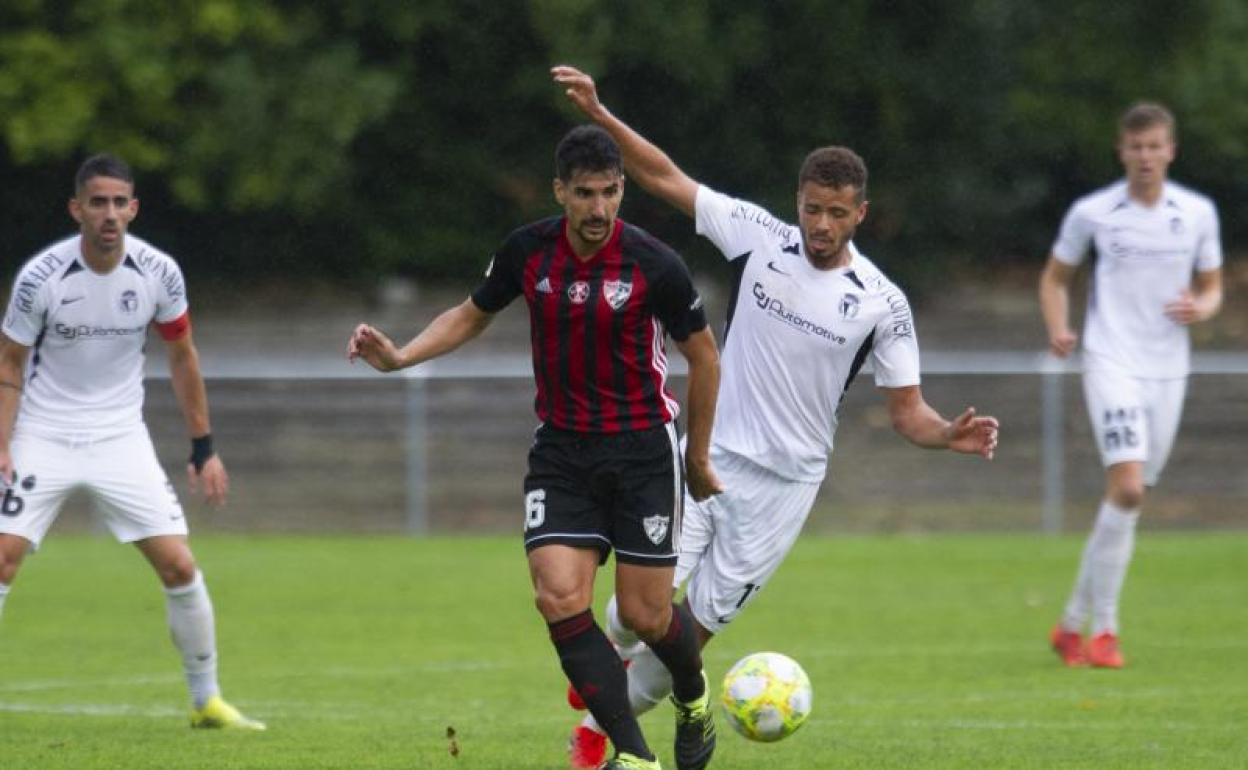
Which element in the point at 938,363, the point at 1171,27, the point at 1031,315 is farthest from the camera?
the point at 1031,315

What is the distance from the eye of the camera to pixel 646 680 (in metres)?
8.78

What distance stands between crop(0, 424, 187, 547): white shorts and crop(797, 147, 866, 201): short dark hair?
3281 millimetres

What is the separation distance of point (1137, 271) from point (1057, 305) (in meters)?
0.48

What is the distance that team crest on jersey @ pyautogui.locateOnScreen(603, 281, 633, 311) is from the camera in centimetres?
798

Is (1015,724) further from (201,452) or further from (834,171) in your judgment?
(201,452)

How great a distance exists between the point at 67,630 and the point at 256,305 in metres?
16.3

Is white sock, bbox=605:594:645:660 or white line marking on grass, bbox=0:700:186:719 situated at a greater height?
white sock, bbox=605:594:645:660

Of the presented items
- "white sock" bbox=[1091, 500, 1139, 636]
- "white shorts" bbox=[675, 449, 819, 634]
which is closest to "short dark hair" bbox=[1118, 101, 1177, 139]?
"white sock" bbox=[1091, 500, 1139, 636]

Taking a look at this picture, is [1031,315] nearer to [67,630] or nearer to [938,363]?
[938,363]

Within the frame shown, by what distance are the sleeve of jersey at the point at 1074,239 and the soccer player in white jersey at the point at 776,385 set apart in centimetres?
397

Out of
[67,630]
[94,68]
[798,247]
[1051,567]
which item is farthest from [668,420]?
[94,68]

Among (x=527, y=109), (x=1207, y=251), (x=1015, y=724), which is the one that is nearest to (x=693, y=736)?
(x=1015, y=724)

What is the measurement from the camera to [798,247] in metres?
8.87

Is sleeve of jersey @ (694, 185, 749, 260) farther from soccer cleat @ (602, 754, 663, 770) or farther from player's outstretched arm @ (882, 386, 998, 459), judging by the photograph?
soccer cleat @ (602, 754, 663, 770)
